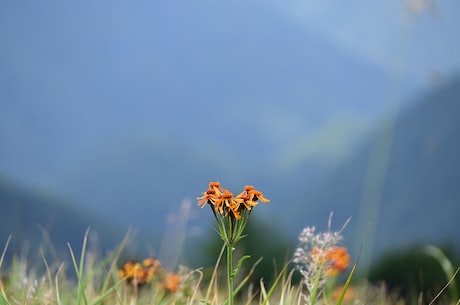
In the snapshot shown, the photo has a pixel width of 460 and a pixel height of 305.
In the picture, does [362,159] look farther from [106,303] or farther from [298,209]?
[106,303]

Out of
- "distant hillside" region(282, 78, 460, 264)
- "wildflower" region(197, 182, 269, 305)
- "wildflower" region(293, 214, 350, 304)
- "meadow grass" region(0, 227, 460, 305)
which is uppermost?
"wildflower" region(197, 182, 269, 305)

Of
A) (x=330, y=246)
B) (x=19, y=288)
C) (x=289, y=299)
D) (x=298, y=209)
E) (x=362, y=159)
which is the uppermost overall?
(x=330, y=246)

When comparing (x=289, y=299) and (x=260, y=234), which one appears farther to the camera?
(x=260, y=234)

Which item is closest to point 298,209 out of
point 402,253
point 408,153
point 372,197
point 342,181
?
point 342,181

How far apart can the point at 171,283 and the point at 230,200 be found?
126 cm

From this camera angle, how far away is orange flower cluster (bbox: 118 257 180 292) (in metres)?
2.70

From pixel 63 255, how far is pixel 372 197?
2.19 meters

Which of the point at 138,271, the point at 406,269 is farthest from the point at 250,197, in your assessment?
the point at 406,269

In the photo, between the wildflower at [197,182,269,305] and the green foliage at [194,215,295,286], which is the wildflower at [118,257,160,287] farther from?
the green foliage at [194,215,295,286]

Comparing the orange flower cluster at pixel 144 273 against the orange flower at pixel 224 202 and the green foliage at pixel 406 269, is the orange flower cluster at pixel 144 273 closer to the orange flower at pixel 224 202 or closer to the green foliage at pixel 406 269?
the orange flower at pixel 224 202

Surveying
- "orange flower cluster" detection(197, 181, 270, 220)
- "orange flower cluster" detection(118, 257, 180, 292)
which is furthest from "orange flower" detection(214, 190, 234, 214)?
"orange flower cluster" detection(118, 257, 180, 292)

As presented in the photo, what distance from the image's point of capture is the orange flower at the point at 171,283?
9.50 ft

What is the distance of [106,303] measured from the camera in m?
2.86

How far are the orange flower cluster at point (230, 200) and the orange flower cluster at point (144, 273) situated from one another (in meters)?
0.97
